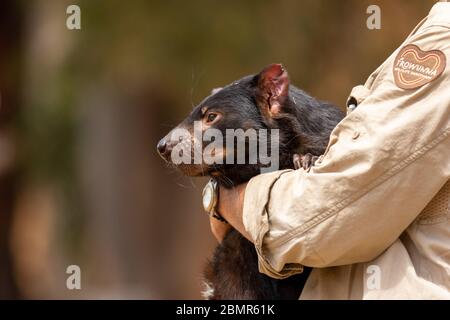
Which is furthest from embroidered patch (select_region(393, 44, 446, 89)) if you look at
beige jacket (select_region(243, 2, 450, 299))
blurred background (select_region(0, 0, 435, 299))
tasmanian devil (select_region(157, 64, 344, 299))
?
blurred background (select_region(0, 0, 435, 299))

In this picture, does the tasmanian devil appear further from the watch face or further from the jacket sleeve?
the jacket sleeve

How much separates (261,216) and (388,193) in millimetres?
490

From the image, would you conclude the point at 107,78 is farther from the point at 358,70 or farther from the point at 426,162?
the point at 426,162

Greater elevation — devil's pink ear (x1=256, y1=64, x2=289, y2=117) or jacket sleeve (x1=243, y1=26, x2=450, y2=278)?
devil's pink ear (x1=256, y1=64, x2=289, y2=117)

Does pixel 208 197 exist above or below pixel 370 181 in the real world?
below

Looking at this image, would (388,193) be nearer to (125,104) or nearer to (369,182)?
(369,182)

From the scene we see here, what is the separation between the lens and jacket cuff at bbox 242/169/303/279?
3.53 meters

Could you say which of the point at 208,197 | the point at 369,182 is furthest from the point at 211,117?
the point at 369,182

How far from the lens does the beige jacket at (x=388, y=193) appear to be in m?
3.28

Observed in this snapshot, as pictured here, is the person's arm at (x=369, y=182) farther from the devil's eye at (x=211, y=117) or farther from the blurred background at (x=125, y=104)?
the blurred background at (x=125, y=104)

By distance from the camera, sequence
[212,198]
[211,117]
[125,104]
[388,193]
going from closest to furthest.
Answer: [388,193]
[212,198]
[211,117]
[125,104]

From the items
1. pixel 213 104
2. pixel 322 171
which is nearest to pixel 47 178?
pixel 213 104

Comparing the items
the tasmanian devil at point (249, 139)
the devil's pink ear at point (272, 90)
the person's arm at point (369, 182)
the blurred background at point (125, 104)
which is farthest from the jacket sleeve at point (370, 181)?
the blurred background at point (125, 104)

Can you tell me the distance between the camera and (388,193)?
10.8ft
